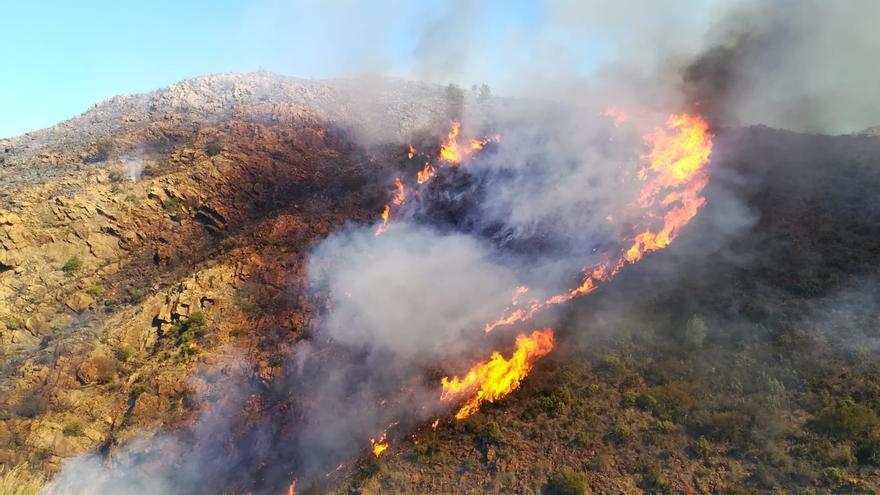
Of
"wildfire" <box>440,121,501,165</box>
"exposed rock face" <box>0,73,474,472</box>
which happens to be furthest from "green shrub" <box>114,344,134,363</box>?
"wildfire" <box>440,121,501,165</box>

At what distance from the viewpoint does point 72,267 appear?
2734 cm

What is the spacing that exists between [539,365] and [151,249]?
2615 cm

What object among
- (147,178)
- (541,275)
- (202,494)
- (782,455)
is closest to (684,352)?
(782,455)

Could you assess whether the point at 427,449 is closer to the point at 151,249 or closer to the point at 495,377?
the point at 495,377

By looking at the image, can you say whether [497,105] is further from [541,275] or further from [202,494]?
[202,494]

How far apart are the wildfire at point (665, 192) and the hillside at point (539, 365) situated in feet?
3.66

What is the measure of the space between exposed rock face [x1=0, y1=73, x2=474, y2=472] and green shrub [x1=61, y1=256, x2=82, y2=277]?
0.22 ft

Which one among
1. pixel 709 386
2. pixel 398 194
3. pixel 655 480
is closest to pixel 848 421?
pixel 709 386

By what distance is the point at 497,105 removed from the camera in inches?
2132

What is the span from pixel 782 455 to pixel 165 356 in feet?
85.1

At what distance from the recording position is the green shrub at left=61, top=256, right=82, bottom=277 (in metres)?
27.2

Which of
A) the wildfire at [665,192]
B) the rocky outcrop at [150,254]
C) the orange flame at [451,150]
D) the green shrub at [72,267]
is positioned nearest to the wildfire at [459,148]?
the orange flame at [451,150]

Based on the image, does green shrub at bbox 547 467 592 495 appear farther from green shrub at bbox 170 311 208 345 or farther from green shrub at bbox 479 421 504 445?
green shrub at bbox 170 311 208 345

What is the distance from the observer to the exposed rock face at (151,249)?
815 inches
